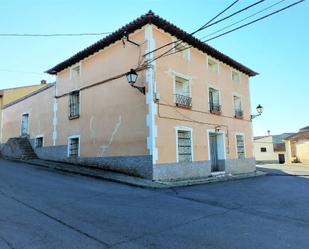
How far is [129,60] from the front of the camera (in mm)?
11562

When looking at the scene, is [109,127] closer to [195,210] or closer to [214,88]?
[214,88]

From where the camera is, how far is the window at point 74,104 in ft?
47.4

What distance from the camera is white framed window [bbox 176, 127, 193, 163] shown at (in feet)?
37.8

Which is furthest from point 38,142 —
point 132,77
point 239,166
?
point 239,166

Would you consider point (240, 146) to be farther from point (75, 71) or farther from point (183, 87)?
point (75, 71)

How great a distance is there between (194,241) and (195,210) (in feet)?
6.53

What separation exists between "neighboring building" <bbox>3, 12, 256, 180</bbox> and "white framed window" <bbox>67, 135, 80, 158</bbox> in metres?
0.05

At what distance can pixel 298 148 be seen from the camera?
102ft

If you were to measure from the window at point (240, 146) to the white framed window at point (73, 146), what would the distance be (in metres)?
8.86

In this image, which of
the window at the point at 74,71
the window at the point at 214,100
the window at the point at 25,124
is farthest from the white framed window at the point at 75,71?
the window at the point at 214,100

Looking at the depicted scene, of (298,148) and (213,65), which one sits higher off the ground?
(213,65)

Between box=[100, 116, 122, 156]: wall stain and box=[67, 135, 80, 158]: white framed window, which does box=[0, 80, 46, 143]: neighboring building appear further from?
box=[100, 116, 122, 156]: wall stain

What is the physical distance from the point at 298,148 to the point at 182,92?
24180 mm

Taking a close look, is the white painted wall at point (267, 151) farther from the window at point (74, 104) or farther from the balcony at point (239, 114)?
the window at point (74, 104)
